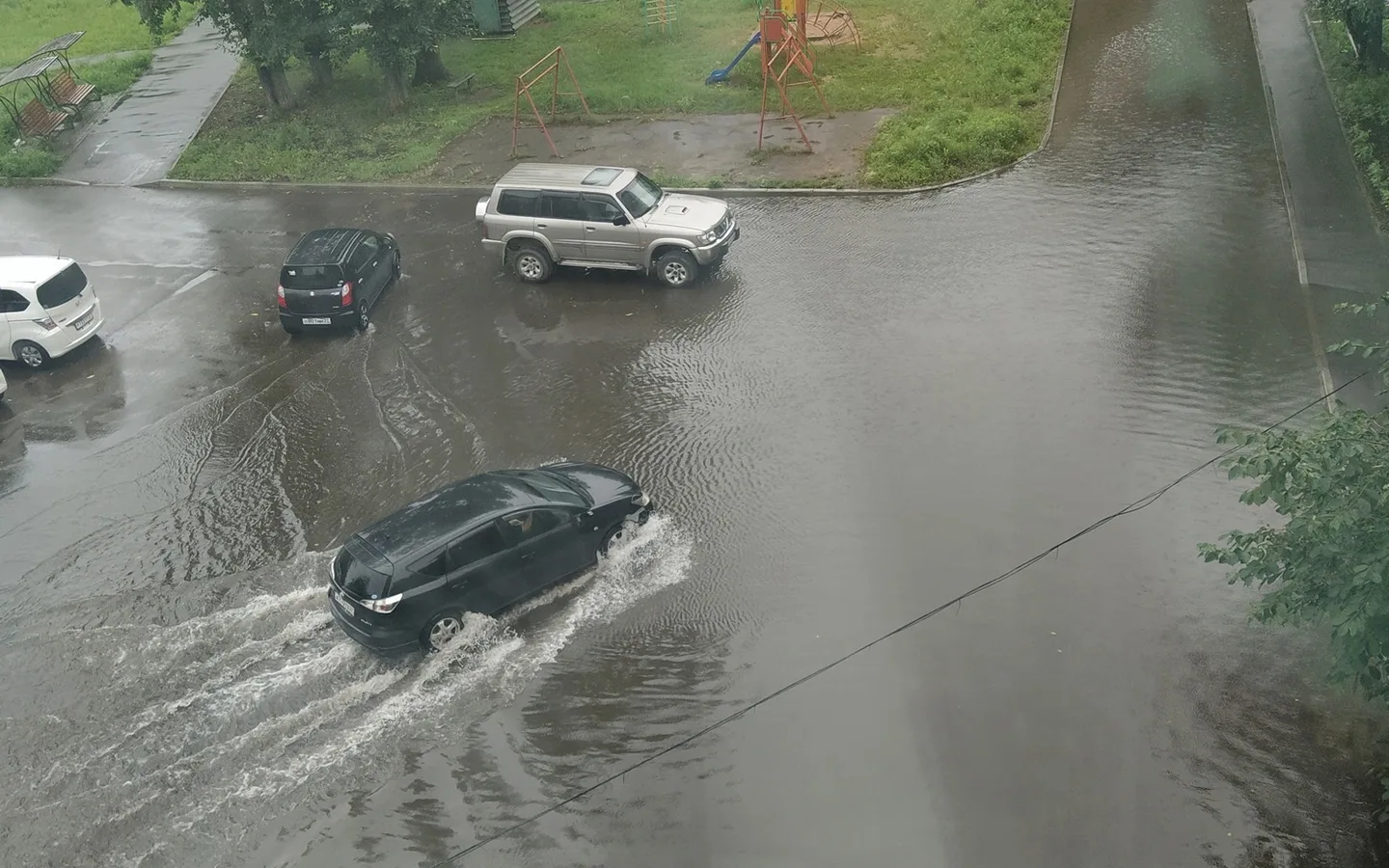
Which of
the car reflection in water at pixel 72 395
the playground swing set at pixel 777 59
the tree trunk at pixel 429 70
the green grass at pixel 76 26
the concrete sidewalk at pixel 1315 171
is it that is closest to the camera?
the car reflection in water at pixel 72 395

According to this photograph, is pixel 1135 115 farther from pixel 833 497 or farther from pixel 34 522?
pixel 34 522

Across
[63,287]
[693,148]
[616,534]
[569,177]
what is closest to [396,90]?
[693,148]

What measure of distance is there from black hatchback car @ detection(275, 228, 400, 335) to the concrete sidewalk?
1546 cm

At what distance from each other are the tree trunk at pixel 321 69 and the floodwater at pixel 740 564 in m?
10.3

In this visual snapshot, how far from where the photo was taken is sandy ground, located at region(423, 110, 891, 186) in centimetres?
2242

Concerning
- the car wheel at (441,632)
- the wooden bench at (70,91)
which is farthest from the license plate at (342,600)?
the wooden bench at (70,91)

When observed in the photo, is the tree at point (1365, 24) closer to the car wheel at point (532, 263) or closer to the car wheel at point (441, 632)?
A: the car wheel at point (532, 263)

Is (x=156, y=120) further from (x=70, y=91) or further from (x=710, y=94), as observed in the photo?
(x=710, y=94)

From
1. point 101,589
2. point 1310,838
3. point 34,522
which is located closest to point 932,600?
point 1310,838

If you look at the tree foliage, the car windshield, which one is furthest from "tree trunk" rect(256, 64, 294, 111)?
the car windshield

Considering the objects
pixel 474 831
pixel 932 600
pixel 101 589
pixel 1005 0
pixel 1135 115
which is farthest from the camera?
pixel 1005 0

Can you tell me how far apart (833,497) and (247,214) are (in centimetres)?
1700

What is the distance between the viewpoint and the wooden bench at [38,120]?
28.3m

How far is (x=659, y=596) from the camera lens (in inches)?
462
